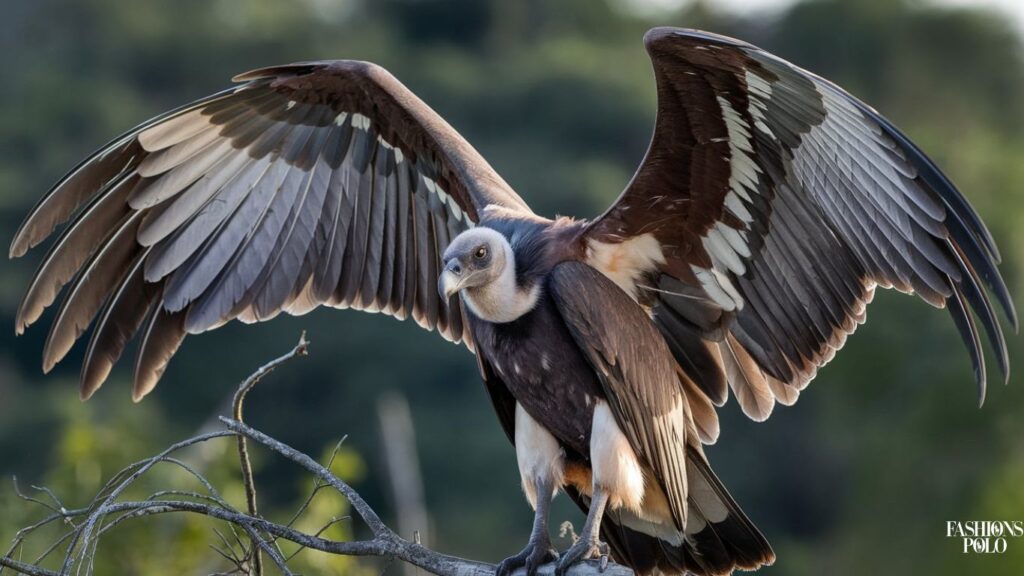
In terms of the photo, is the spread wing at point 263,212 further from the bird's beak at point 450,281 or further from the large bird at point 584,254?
the bird's beak at point 450,281

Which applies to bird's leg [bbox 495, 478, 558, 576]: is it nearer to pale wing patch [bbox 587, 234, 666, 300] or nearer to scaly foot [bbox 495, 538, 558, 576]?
scaly foot [bbox 495, 538, 558, 576]

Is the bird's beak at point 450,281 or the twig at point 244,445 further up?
the bird's beak at point 450,281

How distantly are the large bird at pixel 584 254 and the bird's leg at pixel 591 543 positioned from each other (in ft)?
0.06

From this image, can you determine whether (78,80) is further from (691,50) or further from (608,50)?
(691,50)

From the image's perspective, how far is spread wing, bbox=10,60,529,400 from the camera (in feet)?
28.3

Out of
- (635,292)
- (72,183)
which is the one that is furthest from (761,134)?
(72,183)

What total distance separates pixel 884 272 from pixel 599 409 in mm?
1377

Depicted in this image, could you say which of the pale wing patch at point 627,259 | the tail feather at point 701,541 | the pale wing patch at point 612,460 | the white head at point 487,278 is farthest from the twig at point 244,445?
the tail feather at point 701,541

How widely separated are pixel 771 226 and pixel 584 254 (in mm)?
847

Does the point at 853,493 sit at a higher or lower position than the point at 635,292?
lower

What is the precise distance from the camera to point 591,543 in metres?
7.61

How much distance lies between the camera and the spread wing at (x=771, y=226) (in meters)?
7.27

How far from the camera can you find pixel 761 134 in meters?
7.60

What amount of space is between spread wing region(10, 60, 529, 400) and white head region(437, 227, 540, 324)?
74 cm
